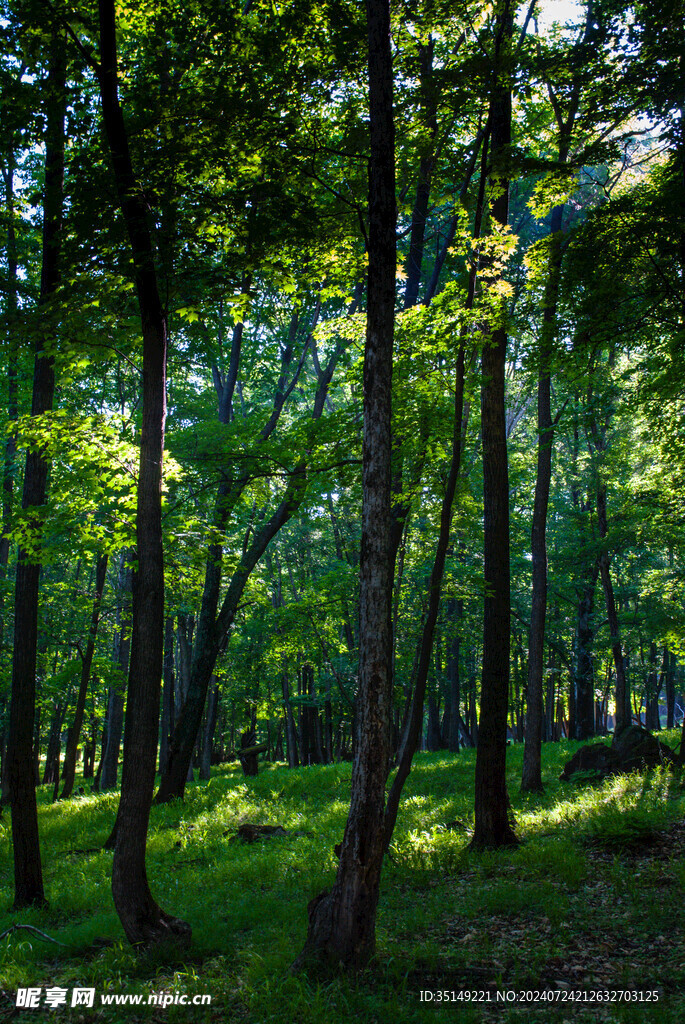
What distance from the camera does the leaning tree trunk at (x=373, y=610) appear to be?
5.18m

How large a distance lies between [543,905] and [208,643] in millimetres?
9773

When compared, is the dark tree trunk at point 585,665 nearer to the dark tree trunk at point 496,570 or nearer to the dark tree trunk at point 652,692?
the dark tree trunk at point 652,692

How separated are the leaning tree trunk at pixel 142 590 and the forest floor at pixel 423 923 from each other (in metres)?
0.44

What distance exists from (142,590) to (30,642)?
8.49 feet

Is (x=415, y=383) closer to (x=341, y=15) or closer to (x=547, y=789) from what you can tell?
(x=341, y=15)

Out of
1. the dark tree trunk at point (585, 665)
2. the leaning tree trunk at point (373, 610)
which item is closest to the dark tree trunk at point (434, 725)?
the dark tree trunk at point (585, 665)

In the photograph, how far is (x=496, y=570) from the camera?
373 inches

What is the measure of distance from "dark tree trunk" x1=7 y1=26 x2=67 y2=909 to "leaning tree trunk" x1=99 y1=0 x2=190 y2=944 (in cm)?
105

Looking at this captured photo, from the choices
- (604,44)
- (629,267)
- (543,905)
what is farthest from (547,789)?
(604,44)

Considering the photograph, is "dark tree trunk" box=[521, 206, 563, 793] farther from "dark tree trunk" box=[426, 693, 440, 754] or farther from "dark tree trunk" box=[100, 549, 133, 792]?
"dark tree trunk" box=[426, 693, 440, 754]

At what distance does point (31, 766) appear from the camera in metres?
7.94

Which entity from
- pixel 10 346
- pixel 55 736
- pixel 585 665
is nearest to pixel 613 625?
pixel 585 665

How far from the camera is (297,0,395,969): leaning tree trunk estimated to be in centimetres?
518

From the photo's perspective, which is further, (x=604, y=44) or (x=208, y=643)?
(x=208, y=643)
